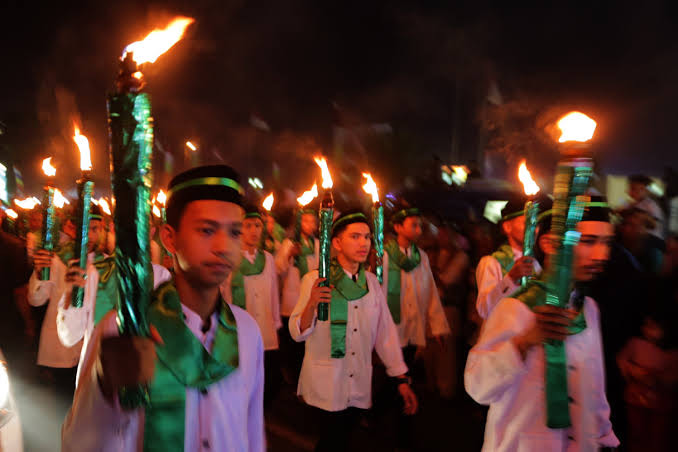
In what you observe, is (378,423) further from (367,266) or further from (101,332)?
(101,332)

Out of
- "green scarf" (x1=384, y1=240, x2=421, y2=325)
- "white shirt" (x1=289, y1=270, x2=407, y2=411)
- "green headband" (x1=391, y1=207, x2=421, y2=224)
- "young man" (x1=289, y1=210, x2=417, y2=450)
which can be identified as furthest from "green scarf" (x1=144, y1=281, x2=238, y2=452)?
"green headband" (x1=391, y1=207, x2=421, y2=224)

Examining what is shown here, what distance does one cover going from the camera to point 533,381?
261 centimetres

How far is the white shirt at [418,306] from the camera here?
6.22 meters

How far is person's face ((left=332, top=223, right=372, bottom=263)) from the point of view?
15.0ft

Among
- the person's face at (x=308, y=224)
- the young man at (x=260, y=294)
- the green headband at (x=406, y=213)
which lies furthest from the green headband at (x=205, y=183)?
the person's face at (x=308, y=224)

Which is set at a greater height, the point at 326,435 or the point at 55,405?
the point at 326,435

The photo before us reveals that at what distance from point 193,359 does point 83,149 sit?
127 cm

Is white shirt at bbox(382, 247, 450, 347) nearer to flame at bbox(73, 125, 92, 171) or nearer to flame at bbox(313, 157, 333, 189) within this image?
flame at bbox(313, 157, 333, 189)

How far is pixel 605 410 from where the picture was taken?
274 cm

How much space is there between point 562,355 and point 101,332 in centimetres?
222

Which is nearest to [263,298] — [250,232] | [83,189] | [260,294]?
[260,294]

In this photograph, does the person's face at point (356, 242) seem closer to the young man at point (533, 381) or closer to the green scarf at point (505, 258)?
the green scarf at point (505, 258)

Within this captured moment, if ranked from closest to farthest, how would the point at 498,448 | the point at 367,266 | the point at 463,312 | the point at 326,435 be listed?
1. the point at 498,448
2. the point at 326,435
3. the point at 367,266
4. the point at 463,312

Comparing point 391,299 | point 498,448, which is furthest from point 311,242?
point 498,448
